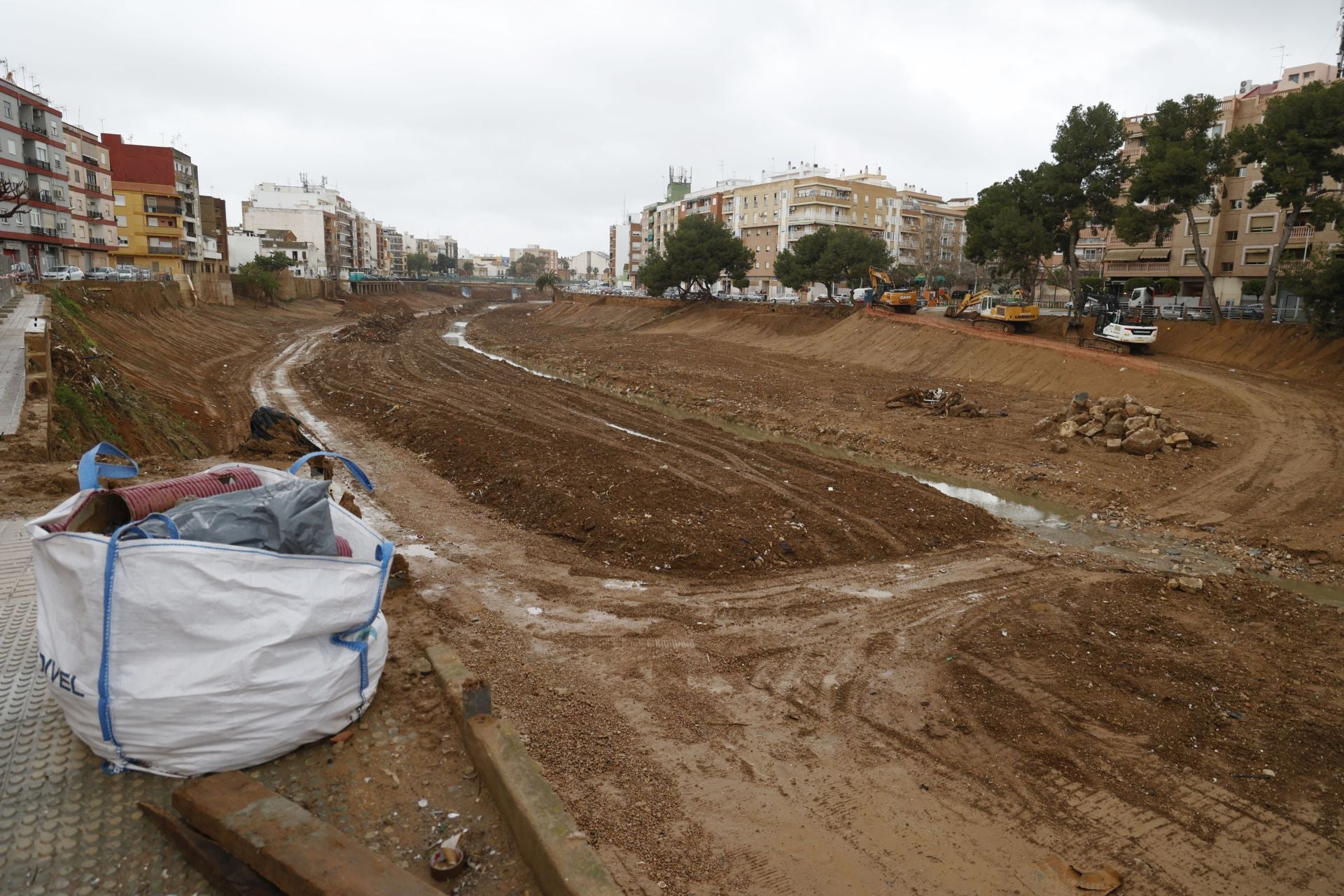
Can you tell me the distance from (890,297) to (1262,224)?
81.3ft

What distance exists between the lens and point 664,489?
13281 millimetres

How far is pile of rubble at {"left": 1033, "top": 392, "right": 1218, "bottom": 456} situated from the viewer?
1825cm

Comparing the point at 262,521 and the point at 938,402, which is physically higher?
the point at 262,521

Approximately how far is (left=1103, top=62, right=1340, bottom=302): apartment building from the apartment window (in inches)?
1.5

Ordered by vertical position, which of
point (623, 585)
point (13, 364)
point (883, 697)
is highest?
point (13, 364)

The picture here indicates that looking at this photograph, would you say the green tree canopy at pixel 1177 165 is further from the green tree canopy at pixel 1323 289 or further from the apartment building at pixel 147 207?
the apartment building at pixel 147 207

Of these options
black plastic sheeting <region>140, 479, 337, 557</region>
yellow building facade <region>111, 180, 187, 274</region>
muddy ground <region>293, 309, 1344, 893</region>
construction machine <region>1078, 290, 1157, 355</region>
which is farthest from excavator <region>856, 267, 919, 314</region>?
yellow building facade <region>111, 180, 187, 274</region>

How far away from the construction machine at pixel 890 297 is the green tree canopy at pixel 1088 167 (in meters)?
8.74

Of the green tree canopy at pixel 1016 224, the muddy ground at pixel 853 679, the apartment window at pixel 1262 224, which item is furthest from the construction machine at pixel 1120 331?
the apartment window at pixel 1262 224

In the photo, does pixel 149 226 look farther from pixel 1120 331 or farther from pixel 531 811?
pixel 531 811

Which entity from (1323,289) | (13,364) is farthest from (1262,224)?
(13,364)

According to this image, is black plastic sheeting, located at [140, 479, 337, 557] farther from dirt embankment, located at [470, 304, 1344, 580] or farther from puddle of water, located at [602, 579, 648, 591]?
dirt embankment, located at [470, 304, 1344, 580]

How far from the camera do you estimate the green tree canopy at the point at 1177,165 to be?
2944cm

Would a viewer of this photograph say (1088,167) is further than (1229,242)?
No
